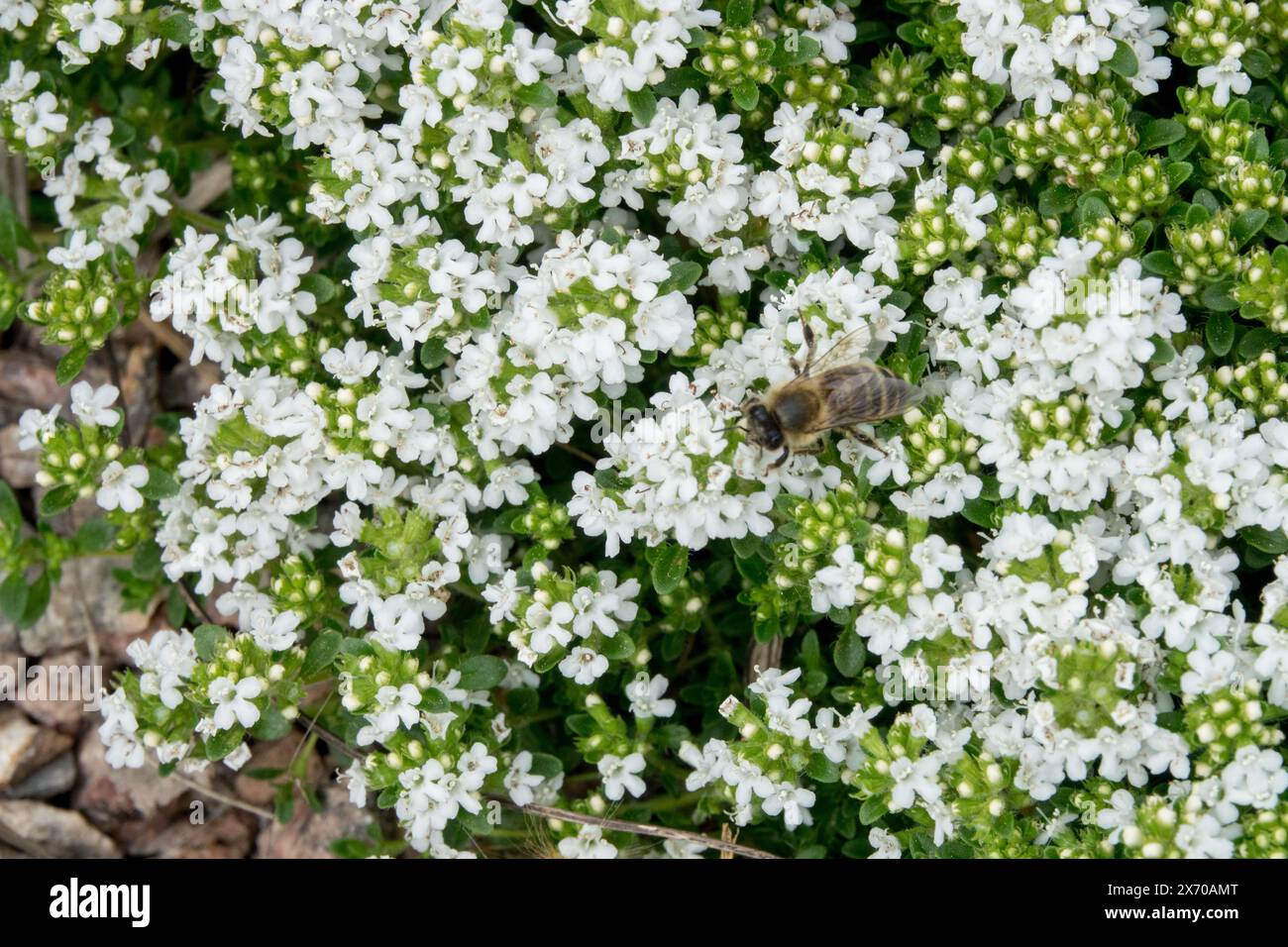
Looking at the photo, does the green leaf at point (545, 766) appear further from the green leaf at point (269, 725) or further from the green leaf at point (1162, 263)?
the green leaf at point (1162, 263)

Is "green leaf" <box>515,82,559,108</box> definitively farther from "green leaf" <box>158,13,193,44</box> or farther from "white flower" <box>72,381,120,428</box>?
"white flower" <box>72,381,120,428</box>

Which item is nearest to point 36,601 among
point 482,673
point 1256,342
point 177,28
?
point 482,673

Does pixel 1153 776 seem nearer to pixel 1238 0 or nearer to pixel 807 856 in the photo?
pixel 807 856

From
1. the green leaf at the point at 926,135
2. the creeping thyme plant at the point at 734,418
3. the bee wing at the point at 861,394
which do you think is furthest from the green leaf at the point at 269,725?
the green leaf at the point at 926,135

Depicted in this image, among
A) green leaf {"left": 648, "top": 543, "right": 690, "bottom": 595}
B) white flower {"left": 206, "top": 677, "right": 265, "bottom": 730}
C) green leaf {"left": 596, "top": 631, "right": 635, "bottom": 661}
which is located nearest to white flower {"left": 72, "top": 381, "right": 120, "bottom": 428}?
white flower {"left": 206, "top": 677, "right": 265, "bottom": 730}
